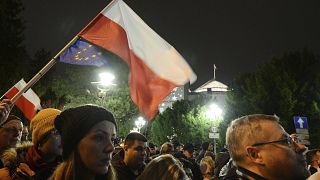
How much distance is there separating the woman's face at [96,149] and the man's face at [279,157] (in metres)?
1.25

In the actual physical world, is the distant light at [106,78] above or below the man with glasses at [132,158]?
above

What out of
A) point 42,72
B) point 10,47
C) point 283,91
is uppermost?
point 10,47

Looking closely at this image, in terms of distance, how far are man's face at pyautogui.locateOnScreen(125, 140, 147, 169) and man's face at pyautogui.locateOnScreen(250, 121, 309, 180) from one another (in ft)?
10.1

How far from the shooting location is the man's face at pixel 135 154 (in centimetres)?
591

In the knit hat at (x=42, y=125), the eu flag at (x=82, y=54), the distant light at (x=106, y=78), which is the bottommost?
the knit hat at (x=42, y=125)

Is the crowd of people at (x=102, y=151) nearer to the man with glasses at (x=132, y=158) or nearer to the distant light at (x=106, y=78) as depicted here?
the man with glasses at (x=132, y=158)

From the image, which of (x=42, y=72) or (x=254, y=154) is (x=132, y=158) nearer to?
(x=42, y=72)

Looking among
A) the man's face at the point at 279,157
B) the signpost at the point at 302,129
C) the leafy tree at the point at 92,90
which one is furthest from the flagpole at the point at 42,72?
the leafy tree at the point at 92,90

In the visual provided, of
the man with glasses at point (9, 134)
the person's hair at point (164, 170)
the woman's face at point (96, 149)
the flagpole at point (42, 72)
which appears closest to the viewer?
the woman's face at point (96, 149)

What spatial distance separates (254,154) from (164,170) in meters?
1.01

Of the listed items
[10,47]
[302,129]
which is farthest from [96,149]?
[10,47]

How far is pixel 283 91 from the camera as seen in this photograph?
3653 centimetres

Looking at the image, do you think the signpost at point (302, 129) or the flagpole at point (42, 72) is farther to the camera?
the signpost at point (302, 129)

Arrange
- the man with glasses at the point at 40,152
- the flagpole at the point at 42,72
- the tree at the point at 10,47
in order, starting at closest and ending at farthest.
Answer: the man with glasses at the point at 40,152 → the flagpole at the point at 42,72 → the tree at the point at 10,47
